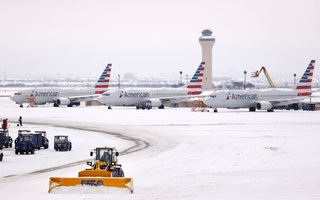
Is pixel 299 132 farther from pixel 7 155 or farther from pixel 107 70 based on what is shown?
pixel 107 70

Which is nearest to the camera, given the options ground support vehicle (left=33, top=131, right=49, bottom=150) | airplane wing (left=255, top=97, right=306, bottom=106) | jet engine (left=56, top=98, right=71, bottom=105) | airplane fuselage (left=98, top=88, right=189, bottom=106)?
ground support vehicle (left=33, top=131, right=49, bottom=150)

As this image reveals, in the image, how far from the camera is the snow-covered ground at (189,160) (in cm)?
3431

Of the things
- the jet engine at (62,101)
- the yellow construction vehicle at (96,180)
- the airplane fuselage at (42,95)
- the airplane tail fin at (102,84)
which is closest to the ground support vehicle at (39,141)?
the yellow construction vehicle at (96,180)

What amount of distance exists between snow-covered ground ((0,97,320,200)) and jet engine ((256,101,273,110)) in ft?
93.6

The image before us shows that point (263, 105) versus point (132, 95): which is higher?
point (132, 95)

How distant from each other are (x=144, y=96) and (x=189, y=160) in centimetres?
7838

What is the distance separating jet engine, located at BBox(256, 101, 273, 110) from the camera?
11454cm

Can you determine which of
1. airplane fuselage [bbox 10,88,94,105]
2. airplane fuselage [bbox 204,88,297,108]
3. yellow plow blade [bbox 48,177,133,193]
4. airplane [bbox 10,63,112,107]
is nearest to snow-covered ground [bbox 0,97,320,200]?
yellow plow blade [bbox 48,177,133,193]

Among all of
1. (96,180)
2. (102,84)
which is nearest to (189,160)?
(96,180)

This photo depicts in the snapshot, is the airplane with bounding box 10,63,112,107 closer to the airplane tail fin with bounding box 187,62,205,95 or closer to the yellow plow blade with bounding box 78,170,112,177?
the airplane tail fin with bounding box 187,62,205,95

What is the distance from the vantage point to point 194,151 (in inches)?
2119

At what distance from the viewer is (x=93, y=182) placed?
3297 centimetres

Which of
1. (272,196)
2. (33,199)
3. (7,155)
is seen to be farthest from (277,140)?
(33,199)

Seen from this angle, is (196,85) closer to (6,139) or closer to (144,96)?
(144,96)
